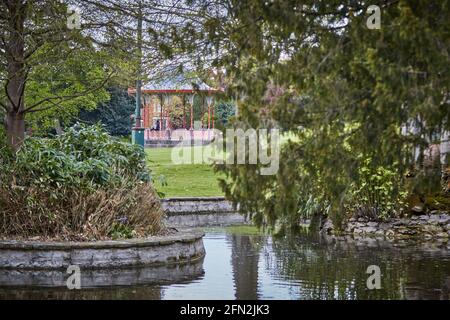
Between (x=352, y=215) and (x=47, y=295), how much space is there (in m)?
8.84

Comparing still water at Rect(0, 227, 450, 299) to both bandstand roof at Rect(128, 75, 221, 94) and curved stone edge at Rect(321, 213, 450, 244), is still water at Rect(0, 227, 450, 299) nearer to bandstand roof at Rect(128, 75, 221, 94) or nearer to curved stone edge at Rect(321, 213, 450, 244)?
curved stone edge at Rect(321, 213, 450, 244)

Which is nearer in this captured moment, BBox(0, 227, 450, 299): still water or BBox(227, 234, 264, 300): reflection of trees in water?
BBox(0, 227, 450, 299): still water

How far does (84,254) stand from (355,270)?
12.5ft

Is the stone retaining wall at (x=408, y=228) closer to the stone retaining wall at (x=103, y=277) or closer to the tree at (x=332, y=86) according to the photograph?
the stone retaining wall at (x=103, y=277)

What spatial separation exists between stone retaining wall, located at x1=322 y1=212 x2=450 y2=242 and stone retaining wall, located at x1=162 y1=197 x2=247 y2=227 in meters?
3.31

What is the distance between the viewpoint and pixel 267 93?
6.66m

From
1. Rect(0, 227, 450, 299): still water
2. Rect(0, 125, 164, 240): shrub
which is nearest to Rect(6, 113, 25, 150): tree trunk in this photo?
Rect(0, 125, 164, 240): shrub

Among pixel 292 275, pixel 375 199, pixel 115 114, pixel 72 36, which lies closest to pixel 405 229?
pixel 375 199

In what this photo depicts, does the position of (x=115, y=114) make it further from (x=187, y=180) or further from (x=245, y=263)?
(x=245, y=263)

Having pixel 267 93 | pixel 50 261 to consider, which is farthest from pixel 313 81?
pixel 50 261

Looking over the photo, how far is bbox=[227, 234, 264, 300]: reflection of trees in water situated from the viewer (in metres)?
8.98

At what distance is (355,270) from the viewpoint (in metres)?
10.6

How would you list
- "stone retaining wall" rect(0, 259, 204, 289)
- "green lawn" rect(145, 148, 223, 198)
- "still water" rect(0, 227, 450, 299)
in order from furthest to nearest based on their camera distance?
"green lawn" rect(145, 148, 223, 198), "stone retaining wall" rect(0, 259, 204, 289), "still water" rect(0, 227, 450, 299)

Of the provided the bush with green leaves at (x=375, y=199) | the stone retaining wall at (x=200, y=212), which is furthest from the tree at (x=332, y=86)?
Result: the stone retaining wall at (x=200, y=212)
